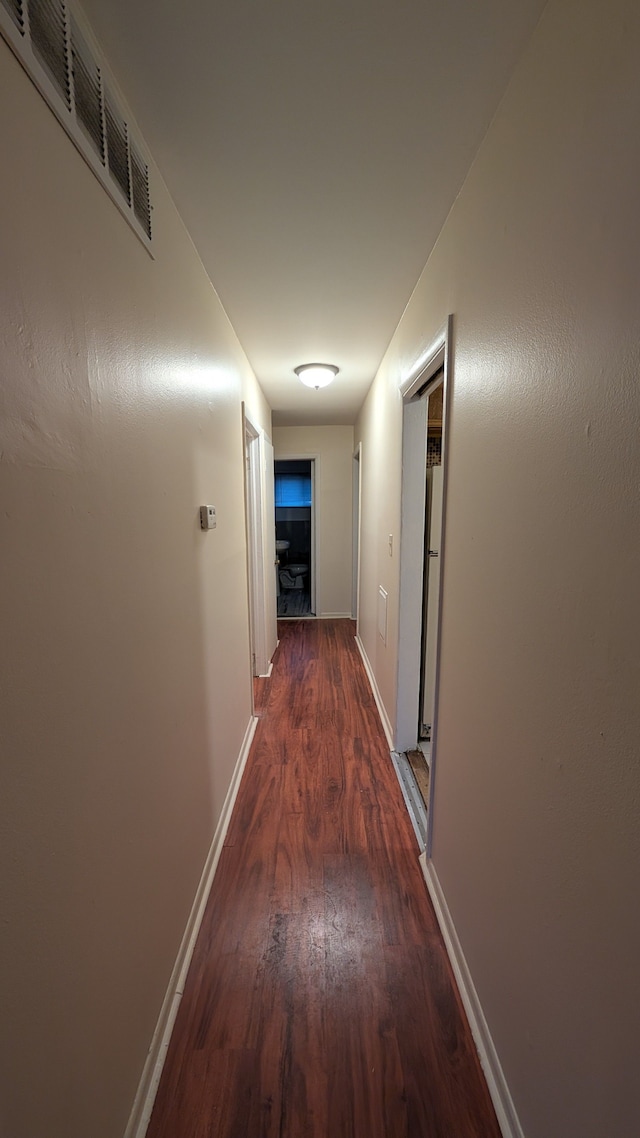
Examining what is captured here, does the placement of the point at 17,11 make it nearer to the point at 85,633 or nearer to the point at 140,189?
the point at 140,189

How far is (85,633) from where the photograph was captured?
73 centimetres

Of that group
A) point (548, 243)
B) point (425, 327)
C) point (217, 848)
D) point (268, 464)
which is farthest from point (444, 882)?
point (268, 464)

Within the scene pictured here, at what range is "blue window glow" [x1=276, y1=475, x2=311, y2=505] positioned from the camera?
241 inches

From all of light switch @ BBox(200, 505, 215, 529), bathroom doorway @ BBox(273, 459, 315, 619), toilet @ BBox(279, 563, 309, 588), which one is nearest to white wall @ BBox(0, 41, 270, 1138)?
light switch @ BBox(200, 505, 215, 529)

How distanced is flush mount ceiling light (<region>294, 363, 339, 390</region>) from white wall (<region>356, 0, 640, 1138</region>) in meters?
1.58

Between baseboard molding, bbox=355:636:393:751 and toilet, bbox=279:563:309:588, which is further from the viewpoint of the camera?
toilet, bbox=279:563:309:588

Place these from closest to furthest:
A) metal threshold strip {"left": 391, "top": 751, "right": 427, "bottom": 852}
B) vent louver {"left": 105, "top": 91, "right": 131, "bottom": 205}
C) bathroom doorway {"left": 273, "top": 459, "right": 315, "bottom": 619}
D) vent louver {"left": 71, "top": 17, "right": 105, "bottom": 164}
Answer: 1. vent louver {"left": 71, "top": 17, "right": 105, "bottom": 164}
2. vent louver {"left": 105, "top": 91, "right": 131, "bottom": 205}
3. metal threshold strip {"left": 391, "top": 751, "right": 427, "bottom": 852}
4. bathroom doorway {"left": 273, "top": 459, "right": 315, "bottom": 619}

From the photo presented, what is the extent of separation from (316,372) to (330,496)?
2182 mm

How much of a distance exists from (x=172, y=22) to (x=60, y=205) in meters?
0.46

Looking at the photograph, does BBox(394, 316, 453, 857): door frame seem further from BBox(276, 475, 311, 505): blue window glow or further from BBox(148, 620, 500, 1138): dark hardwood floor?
BBox(276, 475, 311, 505): blue window glow

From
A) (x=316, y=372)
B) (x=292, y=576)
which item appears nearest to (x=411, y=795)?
(x=316, y=372)

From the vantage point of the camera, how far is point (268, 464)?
3.48m

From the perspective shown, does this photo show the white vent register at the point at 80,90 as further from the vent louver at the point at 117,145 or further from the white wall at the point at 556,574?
the white wall at the point at 556,574

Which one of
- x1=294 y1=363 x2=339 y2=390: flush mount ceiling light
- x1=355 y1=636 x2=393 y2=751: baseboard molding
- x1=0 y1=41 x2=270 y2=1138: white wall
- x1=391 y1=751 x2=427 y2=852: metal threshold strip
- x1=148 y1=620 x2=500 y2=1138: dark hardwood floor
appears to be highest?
x1=294 y1=363 x2=339 y2=390: flush mount ceiling light
